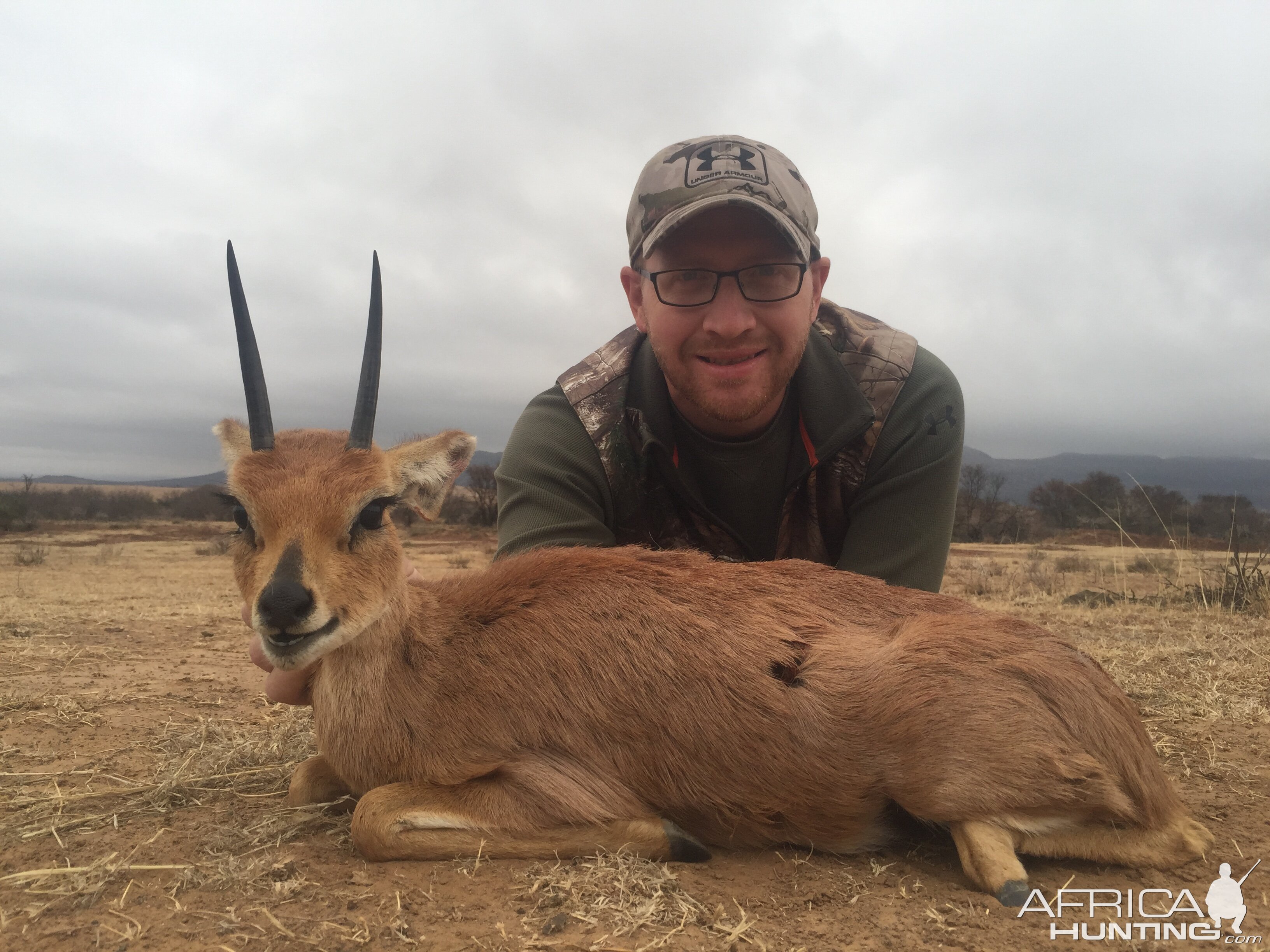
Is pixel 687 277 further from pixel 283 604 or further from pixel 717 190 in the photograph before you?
pixel 283 604

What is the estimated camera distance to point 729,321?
16.9ft

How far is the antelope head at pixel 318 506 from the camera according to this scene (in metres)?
3.37

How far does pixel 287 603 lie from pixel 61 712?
3863 millimetres

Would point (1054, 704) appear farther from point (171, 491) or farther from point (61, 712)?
point (171, 491)

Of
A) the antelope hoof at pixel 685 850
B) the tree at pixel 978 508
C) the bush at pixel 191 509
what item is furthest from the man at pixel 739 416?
the bush at pixel 191 509

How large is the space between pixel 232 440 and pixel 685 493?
10.5 ft

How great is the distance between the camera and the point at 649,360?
6.44m

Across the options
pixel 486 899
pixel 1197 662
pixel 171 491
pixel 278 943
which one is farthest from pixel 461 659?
pixel 171 491

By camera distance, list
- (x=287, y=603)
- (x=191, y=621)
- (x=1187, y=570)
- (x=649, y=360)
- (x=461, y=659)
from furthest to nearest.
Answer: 1. (x=1187, y=570)
2. (x=191, y=621)
3. (x=649, y=360)
4. (x=461, y=659)
5. (x=287, y=603)

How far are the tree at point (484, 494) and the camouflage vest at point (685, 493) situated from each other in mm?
29231

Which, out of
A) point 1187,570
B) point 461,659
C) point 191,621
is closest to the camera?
point 461,659

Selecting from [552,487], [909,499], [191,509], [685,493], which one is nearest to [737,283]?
[685,493]

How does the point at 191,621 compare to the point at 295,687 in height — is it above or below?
below

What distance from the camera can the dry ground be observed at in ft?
8.91
